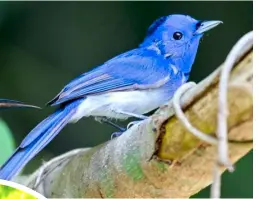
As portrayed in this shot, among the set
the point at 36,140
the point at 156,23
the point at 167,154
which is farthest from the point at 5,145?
the point at 167,154

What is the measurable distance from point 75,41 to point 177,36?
47 centimetres

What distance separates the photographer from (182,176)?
0.69 meters

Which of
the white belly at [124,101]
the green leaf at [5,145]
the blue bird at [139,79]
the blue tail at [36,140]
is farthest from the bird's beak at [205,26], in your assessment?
the green leaf at [5,145]

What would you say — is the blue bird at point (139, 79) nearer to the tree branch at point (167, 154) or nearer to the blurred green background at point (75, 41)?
the tree branch at point (167, 154)

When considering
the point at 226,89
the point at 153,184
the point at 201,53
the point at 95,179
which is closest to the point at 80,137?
the point at 201,53

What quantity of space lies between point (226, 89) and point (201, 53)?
2.73 ft

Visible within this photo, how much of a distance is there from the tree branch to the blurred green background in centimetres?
48

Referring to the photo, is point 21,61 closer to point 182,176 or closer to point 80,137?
point 80,137

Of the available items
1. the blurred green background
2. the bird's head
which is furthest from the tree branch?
the blurred green background

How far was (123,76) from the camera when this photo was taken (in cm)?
98

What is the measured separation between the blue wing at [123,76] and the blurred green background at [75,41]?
325 millimetres

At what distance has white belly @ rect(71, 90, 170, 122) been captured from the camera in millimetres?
974

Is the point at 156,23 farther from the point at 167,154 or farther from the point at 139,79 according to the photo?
the point at 167,154

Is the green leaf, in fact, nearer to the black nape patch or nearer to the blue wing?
the blue wing
